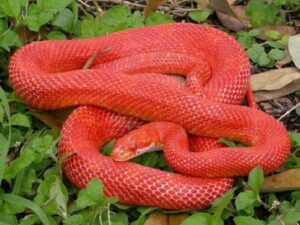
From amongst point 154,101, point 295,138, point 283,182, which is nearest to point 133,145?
point 154,101

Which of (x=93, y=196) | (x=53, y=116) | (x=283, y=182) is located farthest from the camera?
(x=53, y=116)

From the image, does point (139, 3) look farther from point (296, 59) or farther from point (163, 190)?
point (163, 190)

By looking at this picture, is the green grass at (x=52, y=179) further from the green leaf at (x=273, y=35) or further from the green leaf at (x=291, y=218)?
the green leaf at (x=273, y=35)

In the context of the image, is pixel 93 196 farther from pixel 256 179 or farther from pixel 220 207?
pixel 256 179

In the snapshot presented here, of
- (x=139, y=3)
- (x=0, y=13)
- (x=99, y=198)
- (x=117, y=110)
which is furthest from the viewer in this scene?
(x=139, y=3)

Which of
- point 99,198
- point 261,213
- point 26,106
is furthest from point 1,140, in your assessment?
point 261,213

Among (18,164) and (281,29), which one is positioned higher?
(281,29)

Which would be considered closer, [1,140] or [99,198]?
[99,198]
